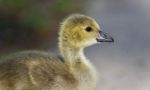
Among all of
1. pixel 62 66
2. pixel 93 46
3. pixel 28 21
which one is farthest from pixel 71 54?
pixel 93 46

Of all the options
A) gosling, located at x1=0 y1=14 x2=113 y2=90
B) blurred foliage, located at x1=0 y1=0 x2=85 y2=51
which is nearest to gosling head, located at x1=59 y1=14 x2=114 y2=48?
gosling, located at x1=0 y1=14 x2=113 y2=90

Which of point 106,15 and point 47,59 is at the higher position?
point 106,15

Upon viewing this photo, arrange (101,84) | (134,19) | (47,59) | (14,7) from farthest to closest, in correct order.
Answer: (134,19) < (14,7) < (101,84) < (47,59)

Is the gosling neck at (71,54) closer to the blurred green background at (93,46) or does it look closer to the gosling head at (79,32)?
the gosling head at (79,32)

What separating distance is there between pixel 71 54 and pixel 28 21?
9.64 feet

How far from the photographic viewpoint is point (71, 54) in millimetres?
6211

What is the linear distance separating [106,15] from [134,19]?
14.1 inches

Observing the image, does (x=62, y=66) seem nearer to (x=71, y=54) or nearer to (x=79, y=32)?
(x=71, y=54)

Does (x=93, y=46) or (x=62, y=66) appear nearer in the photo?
(x=62, y=66)

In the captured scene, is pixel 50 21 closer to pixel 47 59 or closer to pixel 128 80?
pixel 128 80

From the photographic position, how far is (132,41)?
9.40 meters

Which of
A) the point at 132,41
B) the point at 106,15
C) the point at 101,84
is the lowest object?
the point at 101,84

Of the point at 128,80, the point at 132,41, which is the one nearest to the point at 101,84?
the point at 128,80

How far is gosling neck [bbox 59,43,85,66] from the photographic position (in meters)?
6.18
